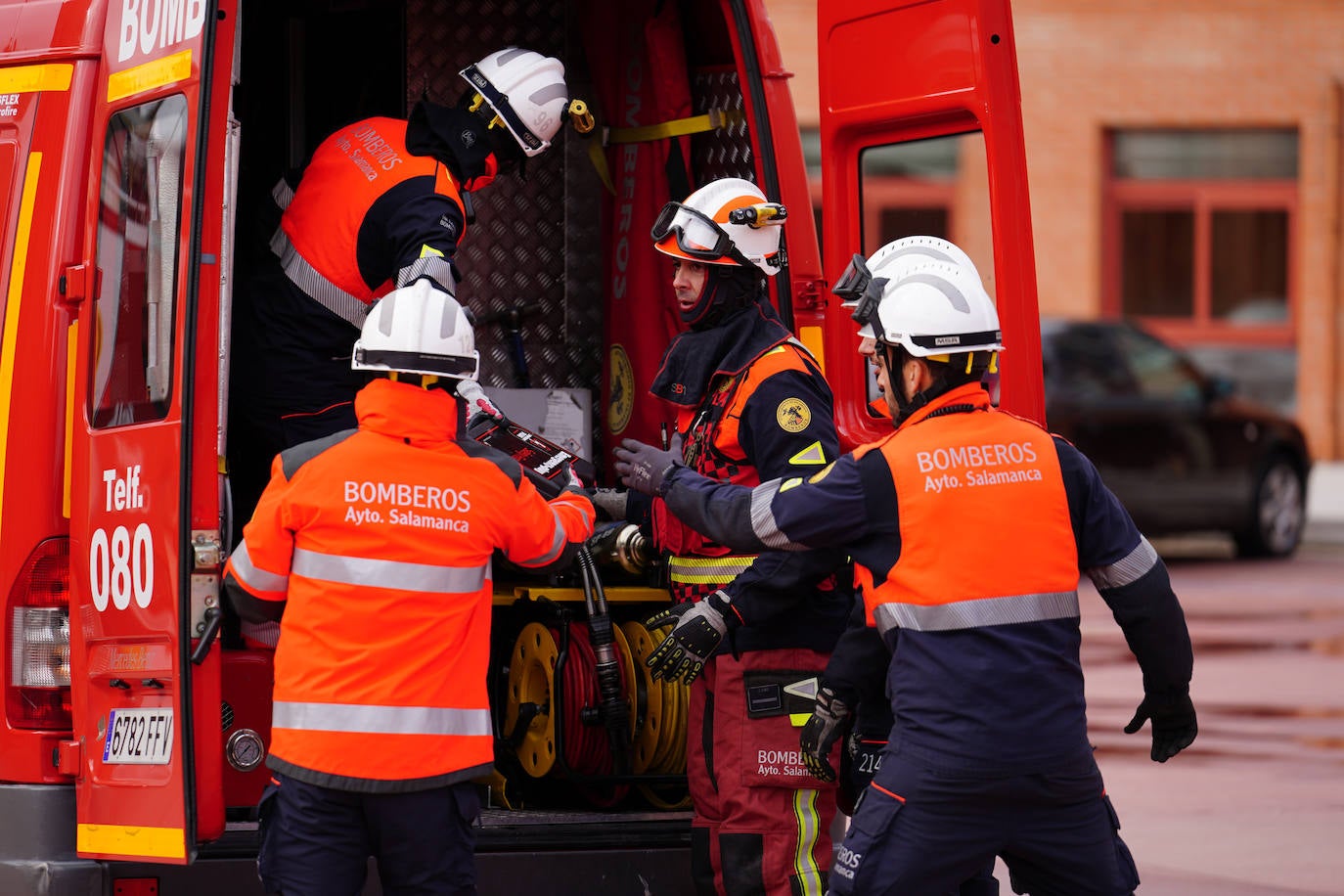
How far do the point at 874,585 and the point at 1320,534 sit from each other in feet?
51.7

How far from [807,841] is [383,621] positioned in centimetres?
134

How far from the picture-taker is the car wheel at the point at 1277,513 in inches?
656

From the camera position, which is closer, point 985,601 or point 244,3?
point 985,601

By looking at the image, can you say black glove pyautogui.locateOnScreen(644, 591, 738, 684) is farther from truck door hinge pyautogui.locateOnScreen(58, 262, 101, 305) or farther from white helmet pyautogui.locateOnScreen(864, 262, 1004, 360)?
truck door hinge pyautogui.locateOnScreen(58, 262, 101, 305)

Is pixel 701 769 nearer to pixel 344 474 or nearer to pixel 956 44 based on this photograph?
pixel 344 474

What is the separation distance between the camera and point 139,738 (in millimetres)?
4621

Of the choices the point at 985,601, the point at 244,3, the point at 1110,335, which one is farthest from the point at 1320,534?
the point at 985,601

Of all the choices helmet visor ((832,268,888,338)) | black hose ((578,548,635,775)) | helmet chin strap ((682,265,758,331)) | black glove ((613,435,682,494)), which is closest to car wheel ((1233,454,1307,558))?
black hose ((578,548,635,775))

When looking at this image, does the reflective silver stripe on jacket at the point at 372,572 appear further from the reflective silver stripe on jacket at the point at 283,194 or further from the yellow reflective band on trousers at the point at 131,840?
the reflective silver stripe on jacket at the point at 283,194

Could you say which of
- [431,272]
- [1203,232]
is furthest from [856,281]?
[1203,232]

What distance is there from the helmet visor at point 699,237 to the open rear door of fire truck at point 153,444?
1.15 m

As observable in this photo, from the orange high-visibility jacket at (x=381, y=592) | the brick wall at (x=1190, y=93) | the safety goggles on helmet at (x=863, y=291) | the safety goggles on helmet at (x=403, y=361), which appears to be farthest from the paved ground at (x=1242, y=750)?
the brick wall at (x=1190, y=93)

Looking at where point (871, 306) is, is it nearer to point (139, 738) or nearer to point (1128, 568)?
point (1128, 568)

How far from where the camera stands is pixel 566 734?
18.9 feet
